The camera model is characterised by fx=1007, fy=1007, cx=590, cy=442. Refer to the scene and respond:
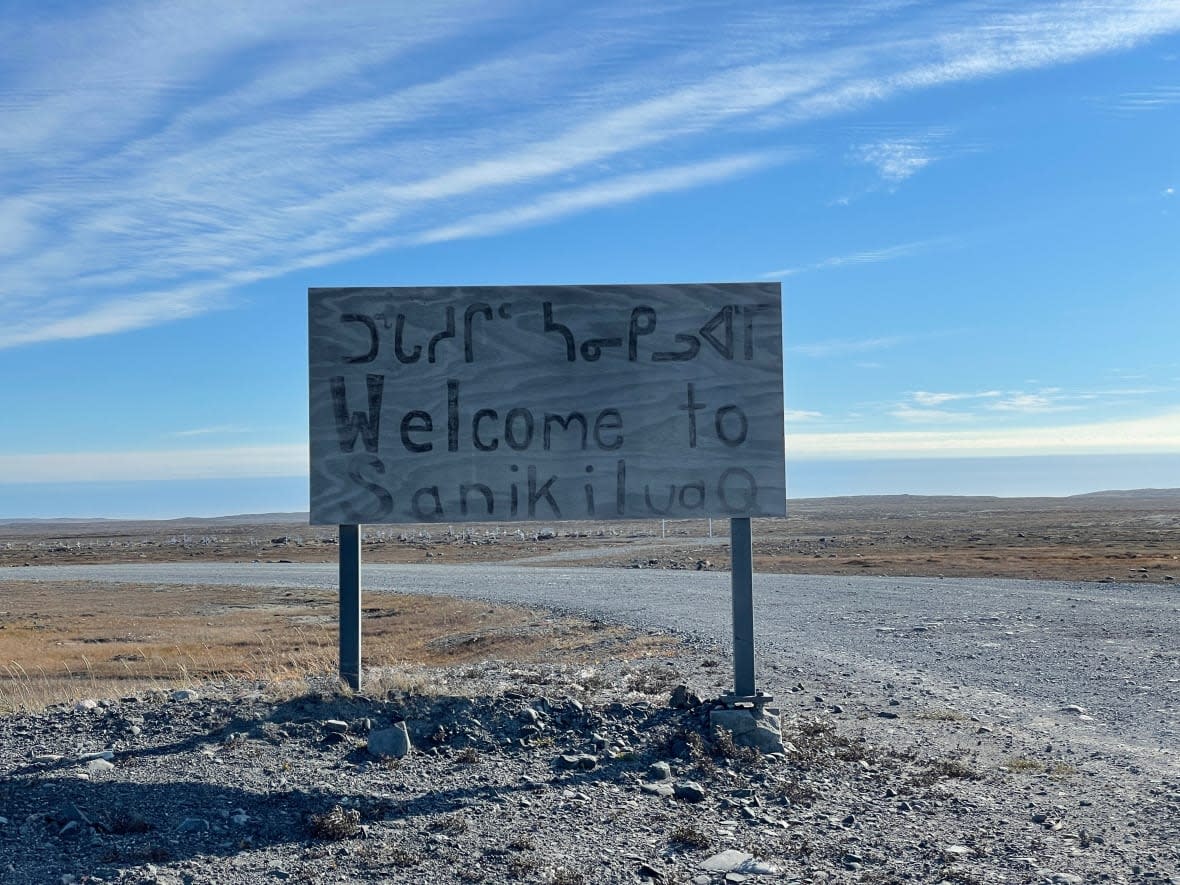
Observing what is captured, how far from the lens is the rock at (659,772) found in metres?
6.63

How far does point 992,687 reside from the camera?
35.3 ft

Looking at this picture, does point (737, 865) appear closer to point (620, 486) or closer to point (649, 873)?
point (649, 873)

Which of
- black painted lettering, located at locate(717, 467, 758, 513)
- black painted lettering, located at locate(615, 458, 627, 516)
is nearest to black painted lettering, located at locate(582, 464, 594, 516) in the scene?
black painted lettering, located at locate(615, 458, 627, 516)

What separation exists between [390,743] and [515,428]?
8.47 ft

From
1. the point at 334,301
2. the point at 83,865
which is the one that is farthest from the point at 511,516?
the point at 83,865

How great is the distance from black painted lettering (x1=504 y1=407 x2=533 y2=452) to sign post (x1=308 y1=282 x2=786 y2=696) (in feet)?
0.04

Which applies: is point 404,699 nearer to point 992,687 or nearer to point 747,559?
point 747,559

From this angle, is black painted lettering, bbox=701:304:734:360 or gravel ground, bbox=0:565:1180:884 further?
black painted lettering, bbox=701:304:734:360

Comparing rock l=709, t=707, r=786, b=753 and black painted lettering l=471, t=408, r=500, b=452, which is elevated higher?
black painted lettering l=471, t=408, r=500, b=452

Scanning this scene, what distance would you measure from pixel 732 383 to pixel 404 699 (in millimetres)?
3586

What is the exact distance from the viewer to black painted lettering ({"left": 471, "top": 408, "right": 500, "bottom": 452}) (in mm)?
8039

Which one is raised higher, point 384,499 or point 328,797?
point 384,499

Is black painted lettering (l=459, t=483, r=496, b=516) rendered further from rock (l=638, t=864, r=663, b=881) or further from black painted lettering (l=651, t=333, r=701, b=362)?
rock (l=638, t=864, r=663, b=881)

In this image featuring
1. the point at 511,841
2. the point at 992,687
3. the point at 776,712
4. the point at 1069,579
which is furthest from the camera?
the point at 1069,579
